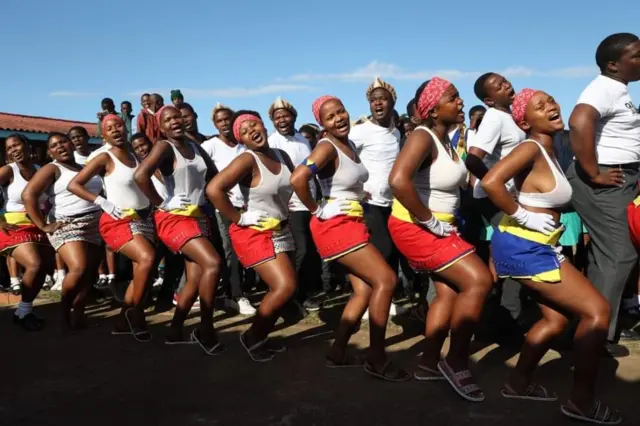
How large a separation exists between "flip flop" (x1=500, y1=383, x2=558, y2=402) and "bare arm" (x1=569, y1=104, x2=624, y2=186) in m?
1.41

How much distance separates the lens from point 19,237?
5883 mm

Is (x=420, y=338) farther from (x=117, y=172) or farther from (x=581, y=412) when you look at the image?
(x=117, y=172)

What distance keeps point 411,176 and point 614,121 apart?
Answer: 1596mm

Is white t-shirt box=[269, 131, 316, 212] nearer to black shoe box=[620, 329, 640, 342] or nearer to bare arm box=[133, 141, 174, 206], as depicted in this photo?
bare arm box=[133, 141, 174, 206]

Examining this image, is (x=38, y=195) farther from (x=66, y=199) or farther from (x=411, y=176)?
(x=411, y=176)

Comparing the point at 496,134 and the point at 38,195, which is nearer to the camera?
the point at 496,134

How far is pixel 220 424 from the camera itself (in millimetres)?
3361

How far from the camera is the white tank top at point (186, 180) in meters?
4.89

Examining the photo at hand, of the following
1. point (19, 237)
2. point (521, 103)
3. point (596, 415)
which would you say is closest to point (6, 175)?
point (19, 237)

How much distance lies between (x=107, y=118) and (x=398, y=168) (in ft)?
10.2

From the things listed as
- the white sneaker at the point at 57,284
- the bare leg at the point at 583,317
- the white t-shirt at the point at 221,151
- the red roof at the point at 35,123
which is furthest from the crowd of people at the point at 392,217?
the red roof at the point at 35,123

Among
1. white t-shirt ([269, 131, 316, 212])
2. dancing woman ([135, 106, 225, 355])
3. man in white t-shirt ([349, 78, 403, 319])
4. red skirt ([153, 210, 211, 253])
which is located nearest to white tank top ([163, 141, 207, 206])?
dancing woman ([135, 106, 225, 355])

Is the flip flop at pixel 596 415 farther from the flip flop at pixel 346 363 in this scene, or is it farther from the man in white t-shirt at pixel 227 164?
the man in white t-shirt at pixel 227 164

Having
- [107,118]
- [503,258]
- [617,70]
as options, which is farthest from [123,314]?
[617,70]
